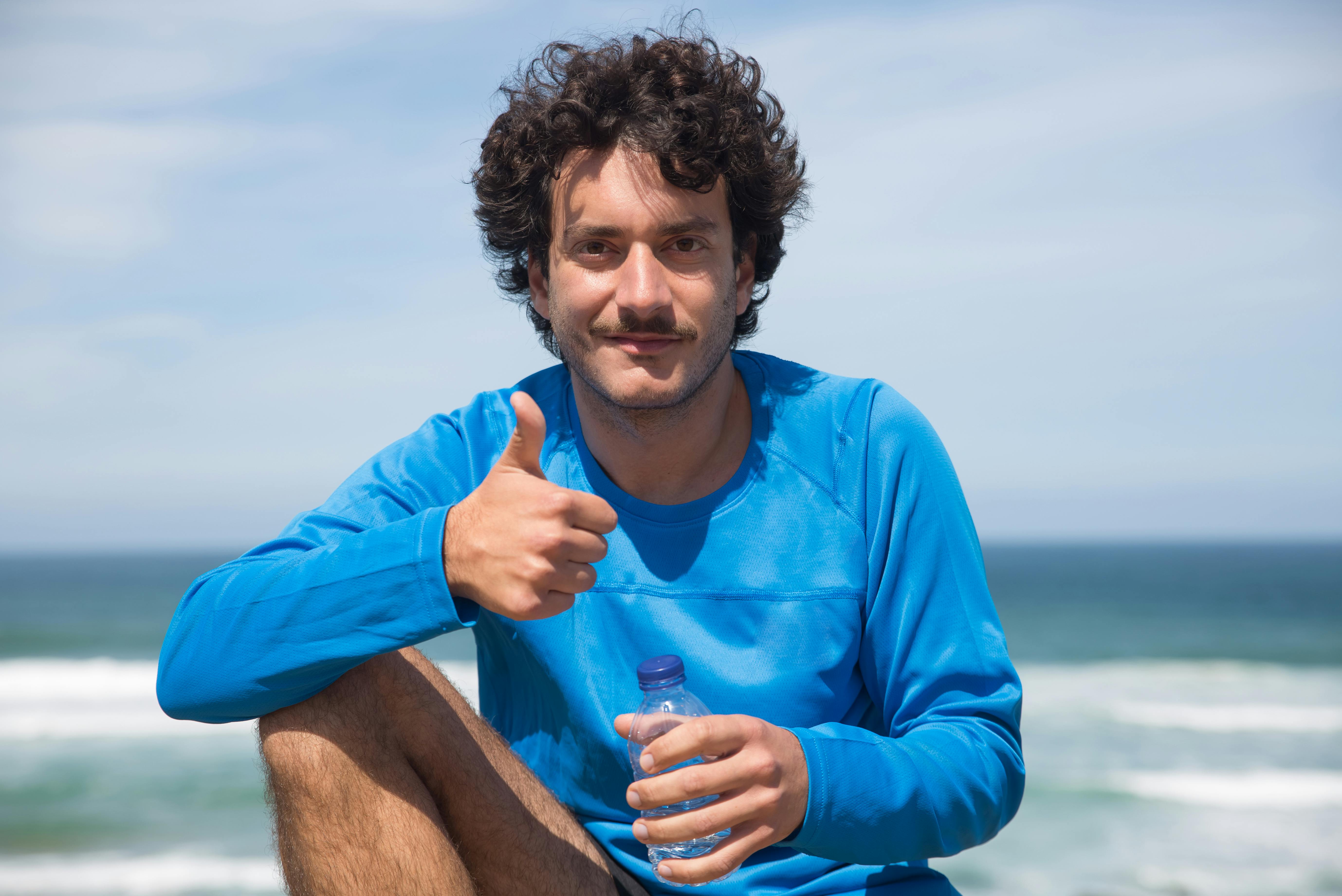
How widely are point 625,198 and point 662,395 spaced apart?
0.53 m

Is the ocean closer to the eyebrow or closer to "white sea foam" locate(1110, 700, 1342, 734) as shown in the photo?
"white sea foam" locate(1110, 700, 1342, 734)

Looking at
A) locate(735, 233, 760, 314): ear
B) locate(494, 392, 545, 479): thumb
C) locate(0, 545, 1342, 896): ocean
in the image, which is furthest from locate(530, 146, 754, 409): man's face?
locate(0, 545, 1342, 896): ocean

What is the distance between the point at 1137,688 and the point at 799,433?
56.3 feet

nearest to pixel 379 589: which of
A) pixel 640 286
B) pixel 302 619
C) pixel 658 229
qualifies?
pixel 302 619

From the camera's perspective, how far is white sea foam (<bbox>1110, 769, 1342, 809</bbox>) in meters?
9.78

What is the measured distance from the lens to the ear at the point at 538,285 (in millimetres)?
3008

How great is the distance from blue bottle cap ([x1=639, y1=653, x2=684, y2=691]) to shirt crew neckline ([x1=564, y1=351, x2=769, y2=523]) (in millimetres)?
723

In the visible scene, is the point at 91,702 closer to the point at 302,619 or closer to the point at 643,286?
the point at 302,619

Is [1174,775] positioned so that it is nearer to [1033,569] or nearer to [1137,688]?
[1137,688]

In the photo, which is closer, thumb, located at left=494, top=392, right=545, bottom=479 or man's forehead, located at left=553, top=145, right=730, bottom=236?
thumb, located at left=494, top=392, right=545, bottom=479

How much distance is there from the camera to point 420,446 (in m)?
2.55

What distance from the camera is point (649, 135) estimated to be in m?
2.56

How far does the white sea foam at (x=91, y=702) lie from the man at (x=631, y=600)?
300 inches

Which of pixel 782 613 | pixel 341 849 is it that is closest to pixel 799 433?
pixel 782 613
